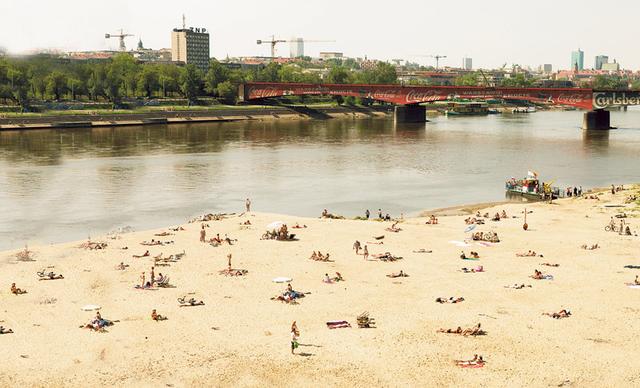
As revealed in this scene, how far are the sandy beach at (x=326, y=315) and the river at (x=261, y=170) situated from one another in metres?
12.5

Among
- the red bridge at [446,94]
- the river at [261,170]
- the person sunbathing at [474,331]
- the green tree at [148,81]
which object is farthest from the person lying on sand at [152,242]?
the green tree at [148,81]

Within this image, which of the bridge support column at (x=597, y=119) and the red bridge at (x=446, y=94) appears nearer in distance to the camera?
the red bridge at (x=446, y=94)

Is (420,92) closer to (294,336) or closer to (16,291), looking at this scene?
(16,291)

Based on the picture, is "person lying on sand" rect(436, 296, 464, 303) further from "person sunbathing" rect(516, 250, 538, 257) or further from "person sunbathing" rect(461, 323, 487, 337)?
"person sunbathing" rect(516, 250, 538, 257)

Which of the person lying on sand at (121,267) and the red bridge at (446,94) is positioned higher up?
the red bridge at (446,94)

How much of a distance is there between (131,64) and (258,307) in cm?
15174

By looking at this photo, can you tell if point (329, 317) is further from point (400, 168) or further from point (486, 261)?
point (400, 168)

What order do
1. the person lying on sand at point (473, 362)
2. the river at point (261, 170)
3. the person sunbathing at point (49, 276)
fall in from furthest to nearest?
1. the river at point (261, 170)
2. the person sunbathing at point (49, 276)
3. the person lying on sand at point (473, 362)

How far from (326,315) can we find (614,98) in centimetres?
11110

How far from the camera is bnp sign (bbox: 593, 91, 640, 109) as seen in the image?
427 ft

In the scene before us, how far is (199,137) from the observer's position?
390 feet

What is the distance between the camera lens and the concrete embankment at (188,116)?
127500 mm

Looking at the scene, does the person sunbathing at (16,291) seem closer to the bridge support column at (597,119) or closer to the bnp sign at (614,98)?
the bnp sign at (614,98)

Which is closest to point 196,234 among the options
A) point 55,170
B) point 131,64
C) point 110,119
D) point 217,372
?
point 217,372
